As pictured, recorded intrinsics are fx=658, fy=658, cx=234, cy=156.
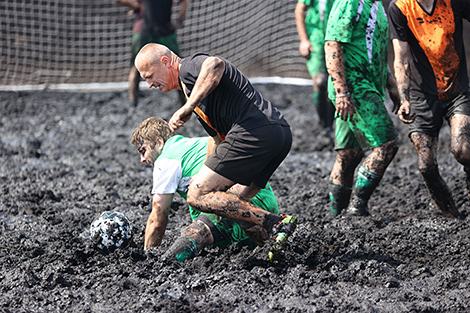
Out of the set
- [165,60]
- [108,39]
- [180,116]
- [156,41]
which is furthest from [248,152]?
[108,39]

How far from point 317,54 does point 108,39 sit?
6985mm

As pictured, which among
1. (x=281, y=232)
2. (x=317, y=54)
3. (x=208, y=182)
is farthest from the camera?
(x=317, y=54)

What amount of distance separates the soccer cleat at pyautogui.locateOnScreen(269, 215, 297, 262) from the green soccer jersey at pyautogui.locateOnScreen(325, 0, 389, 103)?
5.08 ft

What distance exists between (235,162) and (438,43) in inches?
79.6

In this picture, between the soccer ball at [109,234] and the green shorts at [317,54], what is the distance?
4.26 m

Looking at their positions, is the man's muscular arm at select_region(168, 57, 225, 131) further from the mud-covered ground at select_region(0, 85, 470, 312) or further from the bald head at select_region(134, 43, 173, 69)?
the mud-covered ground at select_region(0, 85, 470, 312)

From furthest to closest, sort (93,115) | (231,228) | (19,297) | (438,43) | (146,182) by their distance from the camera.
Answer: (93,115)
(146,182)
(438,43)
(231,228)
(19,297)

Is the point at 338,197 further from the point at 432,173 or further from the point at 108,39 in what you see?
the point at 108,39

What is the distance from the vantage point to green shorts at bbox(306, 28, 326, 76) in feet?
26.9

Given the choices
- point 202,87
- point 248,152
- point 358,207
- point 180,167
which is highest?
point 202,87

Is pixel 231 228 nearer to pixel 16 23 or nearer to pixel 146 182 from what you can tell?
pixel 146 182

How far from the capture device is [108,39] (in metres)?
14.0

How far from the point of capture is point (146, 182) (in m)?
Answer: 7.07

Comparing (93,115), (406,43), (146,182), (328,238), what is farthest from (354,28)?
(93,115)
